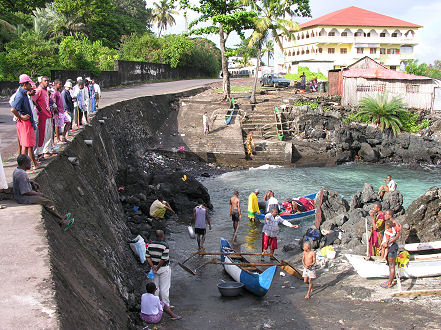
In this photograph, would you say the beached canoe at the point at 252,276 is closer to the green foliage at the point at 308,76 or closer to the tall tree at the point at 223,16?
the tall tree at the point at 223,16

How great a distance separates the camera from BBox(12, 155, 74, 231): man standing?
704 cm

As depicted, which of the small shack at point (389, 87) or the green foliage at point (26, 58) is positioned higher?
the green foliage at point (26, 58)

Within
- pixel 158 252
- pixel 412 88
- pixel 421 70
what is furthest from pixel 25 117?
pixel 421 70

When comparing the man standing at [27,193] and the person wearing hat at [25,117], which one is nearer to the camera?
the man standing at [27,193]

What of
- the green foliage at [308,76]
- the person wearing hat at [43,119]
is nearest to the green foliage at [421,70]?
the green foliage at [308,76]

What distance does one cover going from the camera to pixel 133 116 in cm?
2308

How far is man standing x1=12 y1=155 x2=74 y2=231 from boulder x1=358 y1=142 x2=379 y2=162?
75.3 feet

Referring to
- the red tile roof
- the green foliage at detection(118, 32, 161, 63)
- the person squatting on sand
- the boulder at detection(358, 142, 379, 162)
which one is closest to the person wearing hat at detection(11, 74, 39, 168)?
the person squatting on sand

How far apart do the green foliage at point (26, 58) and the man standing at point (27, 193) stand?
838 inches

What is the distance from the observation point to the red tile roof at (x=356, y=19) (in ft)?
196

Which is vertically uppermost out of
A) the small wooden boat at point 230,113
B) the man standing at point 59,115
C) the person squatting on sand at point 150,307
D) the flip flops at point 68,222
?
the man standing at point 59,115

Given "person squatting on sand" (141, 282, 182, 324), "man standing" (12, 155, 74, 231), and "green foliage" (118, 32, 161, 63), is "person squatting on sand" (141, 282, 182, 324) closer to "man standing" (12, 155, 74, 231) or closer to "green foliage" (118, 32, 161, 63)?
"man standing" (12, 155, 74, 231)

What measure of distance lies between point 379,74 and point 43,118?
85.2 feet

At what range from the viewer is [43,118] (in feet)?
32.3
